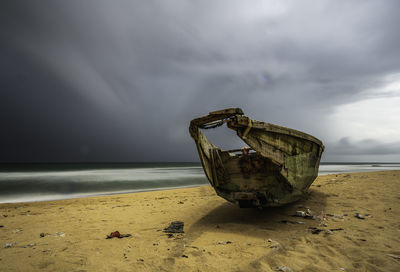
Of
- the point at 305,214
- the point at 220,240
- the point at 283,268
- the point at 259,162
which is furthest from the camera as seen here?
the point at 259,162

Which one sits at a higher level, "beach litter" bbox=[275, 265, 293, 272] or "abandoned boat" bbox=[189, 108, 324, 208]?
"abandoned boat" bbox=[189, 108, 324, 208]

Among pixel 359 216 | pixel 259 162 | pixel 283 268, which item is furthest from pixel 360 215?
pixel 283 268

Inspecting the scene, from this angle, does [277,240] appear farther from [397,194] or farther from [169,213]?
[397,194]

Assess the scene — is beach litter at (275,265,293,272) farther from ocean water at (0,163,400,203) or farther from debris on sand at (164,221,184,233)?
ocean water at (0,163,400,203)

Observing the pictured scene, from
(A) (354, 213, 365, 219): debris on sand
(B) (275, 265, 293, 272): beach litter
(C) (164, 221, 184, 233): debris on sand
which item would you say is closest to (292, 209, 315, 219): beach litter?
(A) (354, 213, 365, 219): debris on sand

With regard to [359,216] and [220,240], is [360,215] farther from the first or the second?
[220,240]

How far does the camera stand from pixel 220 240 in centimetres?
466

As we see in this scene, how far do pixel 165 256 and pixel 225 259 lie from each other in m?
1.15

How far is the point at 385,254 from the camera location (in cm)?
371

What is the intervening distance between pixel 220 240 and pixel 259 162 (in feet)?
8.68

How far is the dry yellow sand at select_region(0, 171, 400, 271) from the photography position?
354cm

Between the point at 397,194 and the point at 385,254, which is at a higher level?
the point at 397,194

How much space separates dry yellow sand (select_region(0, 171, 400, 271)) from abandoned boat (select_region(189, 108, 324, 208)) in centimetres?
83

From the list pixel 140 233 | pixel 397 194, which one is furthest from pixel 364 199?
pixel 140 233
